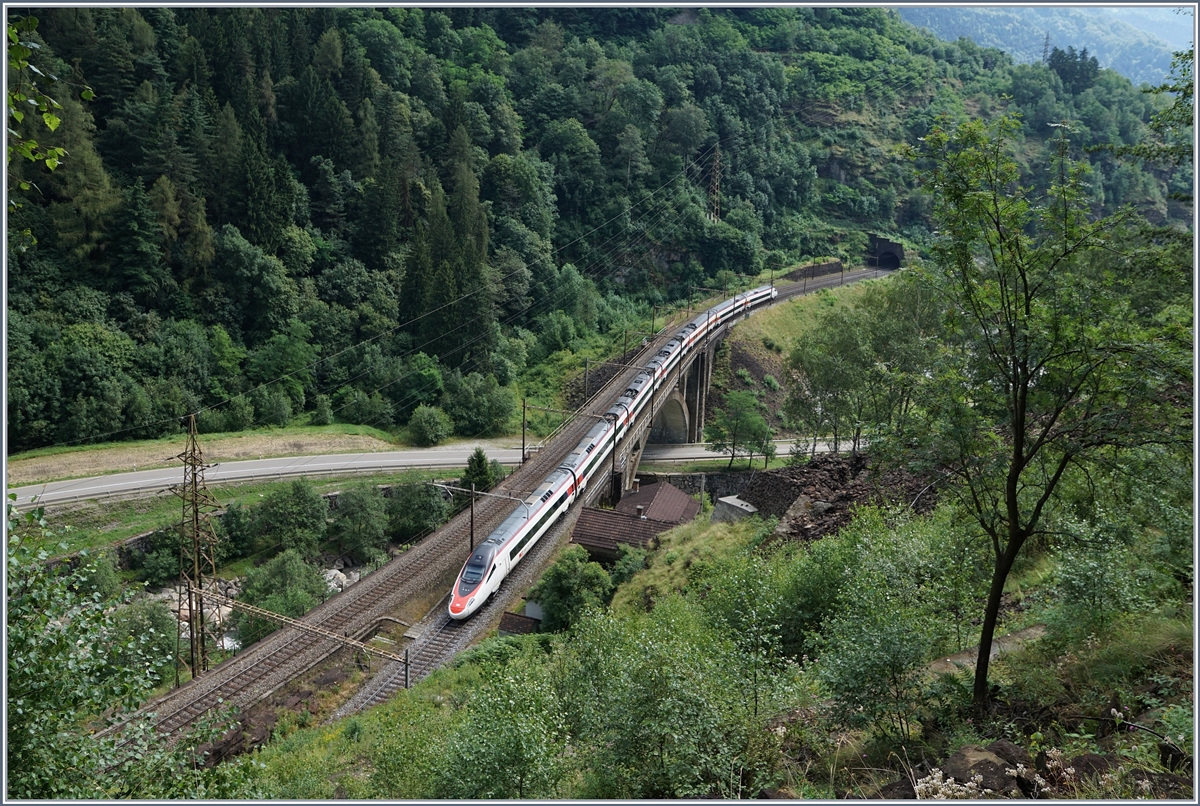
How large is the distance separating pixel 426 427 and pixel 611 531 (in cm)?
2115

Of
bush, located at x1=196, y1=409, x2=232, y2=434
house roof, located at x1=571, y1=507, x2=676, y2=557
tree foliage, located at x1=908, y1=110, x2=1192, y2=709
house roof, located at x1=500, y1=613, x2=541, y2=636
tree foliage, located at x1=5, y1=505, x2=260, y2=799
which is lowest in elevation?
house roof, located at x1=500, y1=613, x2=541, y2=636

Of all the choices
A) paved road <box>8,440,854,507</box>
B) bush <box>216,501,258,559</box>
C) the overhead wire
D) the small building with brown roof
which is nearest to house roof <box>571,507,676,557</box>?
the small building with brown roof

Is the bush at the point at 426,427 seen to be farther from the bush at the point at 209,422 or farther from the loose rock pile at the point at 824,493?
the loose rock pile at the point at 824,493

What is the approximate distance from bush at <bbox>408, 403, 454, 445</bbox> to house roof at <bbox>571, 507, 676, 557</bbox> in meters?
→ 19.1

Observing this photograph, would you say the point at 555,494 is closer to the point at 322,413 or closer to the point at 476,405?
the point at 476,405

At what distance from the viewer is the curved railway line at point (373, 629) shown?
21781 millimetres

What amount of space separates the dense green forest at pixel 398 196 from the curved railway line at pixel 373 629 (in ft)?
52.8

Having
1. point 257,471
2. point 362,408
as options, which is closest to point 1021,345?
point 257,471

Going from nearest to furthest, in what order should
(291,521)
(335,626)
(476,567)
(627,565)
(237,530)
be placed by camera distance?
(335,626), (476,567), (627,565), (237,530), (291,521)

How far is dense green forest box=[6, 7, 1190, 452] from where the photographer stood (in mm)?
47281

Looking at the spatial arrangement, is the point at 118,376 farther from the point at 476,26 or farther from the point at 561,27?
the point at 561,27

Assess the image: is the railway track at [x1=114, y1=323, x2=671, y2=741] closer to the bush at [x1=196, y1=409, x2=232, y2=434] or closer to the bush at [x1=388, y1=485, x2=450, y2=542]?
the bush at [x1=388, y1=485, x2=450, y2=542]

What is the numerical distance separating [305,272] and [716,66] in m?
65.9

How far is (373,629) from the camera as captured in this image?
26250 mm
